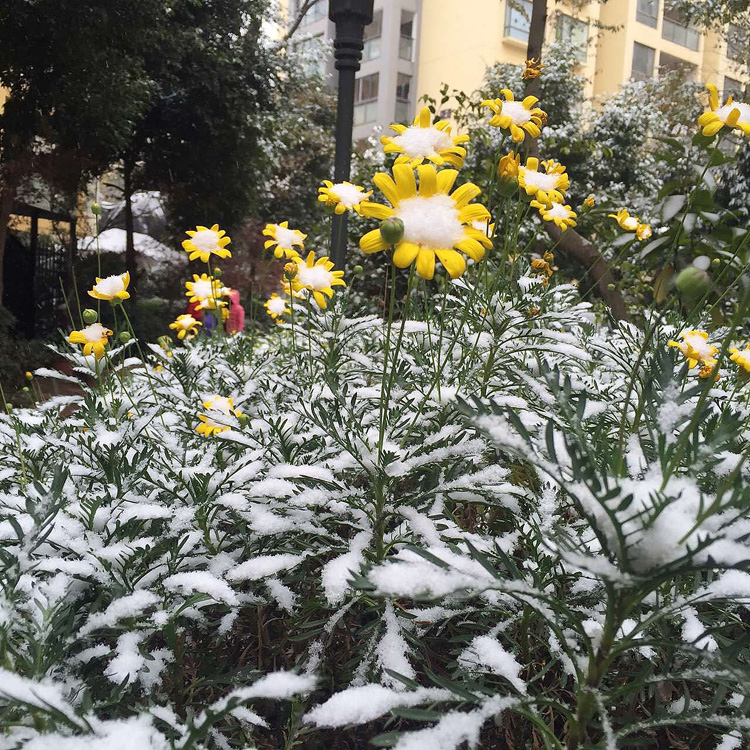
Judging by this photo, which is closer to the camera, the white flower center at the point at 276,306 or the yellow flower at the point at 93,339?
the yellow flower at the point at 93,339

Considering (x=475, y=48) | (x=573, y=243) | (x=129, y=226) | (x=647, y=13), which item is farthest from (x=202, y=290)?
(x=647, y=13)

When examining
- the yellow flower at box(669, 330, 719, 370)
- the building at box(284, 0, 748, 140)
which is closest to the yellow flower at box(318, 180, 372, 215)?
the yellow flower at box(669, 330, 719, 370)

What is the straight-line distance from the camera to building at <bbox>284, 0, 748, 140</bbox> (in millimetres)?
15328

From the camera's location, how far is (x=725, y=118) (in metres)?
1.18

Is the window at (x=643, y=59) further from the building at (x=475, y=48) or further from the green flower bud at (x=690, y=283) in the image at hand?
the green flower bud at (x=690, y=283)

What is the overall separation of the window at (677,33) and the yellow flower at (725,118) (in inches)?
756

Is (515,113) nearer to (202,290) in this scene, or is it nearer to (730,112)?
(730,112)

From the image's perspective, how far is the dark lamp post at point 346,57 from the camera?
7.75ft

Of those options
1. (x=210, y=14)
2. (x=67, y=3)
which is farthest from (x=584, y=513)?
(x=210, y=14)

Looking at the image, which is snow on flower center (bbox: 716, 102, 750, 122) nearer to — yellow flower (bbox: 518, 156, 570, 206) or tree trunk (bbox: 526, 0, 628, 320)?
yellow flower (bbox: 518, 156, 570, 206)

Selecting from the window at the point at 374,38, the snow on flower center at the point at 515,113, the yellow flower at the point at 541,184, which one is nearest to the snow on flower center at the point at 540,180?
the yellow flower at the point at 541,184

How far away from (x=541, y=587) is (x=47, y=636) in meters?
0.51

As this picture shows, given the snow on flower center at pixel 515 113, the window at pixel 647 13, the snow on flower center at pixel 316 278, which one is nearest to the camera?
the snow on flower center at pixel 515 113

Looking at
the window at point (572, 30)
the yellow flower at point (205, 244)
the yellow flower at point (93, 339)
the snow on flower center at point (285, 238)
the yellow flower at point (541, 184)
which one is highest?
the window at point (572, 30)
